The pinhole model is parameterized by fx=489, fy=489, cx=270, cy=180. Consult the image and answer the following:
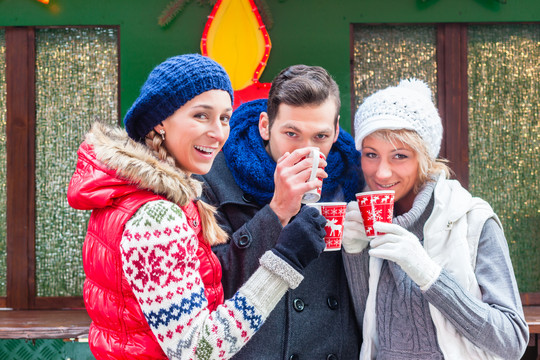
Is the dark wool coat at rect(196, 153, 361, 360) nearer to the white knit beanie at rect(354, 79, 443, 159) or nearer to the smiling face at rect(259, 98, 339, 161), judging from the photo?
the smiling face at rect(259, 98, 339, 161)

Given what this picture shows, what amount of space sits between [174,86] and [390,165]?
0.90 meters

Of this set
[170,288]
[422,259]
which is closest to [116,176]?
[170,288]

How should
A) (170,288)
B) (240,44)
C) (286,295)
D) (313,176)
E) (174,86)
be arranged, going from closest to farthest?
(170,288) < (174,86) < (313,176) < (286,295) < (240,44)

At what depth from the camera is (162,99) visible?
1450 mm

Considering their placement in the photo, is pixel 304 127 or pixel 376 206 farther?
pixel 304 127

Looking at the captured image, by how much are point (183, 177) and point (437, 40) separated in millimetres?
2909

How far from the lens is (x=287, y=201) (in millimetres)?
1597

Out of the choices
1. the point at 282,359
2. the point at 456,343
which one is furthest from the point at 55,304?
the point at 456,343

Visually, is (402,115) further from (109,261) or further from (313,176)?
(109,261)

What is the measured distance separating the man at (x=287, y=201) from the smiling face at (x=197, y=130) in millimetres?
242

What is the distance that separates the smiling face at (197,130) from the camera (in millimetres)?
1468

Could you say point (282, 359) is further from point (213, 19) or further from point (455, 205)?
point (213, 19)

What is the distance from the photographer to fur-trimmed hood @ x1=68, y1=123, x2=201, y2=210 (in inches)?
51.0

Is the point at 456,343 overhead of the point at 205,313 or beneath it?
beneath
